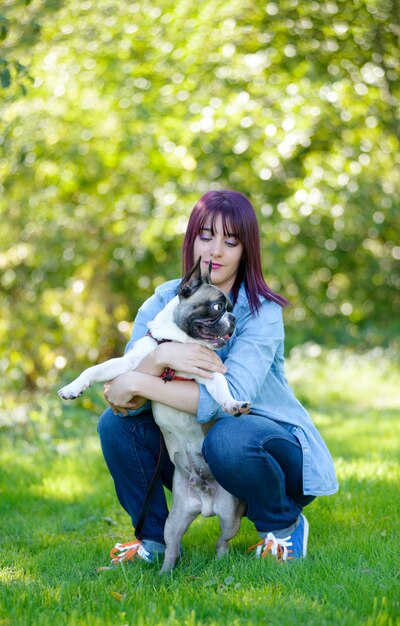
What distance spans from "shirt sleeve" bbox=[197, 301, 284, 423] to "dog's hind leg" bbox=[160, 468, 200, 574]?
1.23 ft

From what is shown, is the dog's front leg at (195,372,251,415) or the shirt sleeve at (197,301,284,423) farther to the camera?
the shirt sleeve at (197,301,284,423)

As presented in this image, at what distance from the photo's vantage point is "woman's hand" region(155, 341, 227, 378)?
353cm

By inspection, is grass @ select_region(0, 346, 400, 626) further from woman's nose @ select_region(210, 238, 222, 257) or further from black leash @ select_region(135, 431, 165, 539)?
woman's nose @ select_region(210, 238, 222, 257)

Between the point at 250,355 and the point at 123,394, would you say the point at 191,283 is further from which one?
the point at 123,394

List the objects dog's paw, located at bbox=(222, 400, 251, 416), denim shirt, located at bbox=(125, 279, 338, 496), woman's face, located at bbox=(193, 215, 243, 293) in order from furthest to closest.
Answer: woman's face, located at bbox=(193, 215, 243, 293), denim shirt, located at bbox=(125, 279, 338, 496), dog's paw, located at bbox=(222, 400, 251, 416)

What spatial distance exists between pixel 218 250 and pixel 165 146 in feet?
18.5

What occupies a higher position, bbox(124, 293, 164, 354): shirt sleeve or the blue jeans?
bbox(124, 293, 164, 354): shirt sleeve

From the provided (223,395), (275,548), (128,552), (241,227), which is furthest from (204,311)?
(128,552)

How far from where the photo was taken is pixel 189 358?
141 inches

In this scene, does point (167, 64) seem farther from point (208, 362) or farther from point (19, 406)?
point (208, 362)

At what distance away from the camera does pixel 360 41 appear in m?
8.91

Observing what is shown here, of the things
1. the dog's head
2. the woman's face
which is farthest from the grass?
the woman's face

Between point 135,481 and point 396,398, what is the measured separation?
5504 millimetres

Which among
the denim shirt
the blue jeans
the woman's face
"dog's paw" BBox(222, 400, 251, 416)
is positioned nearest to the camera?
"dog's paw" BBox(222, 400, 251, 416)
